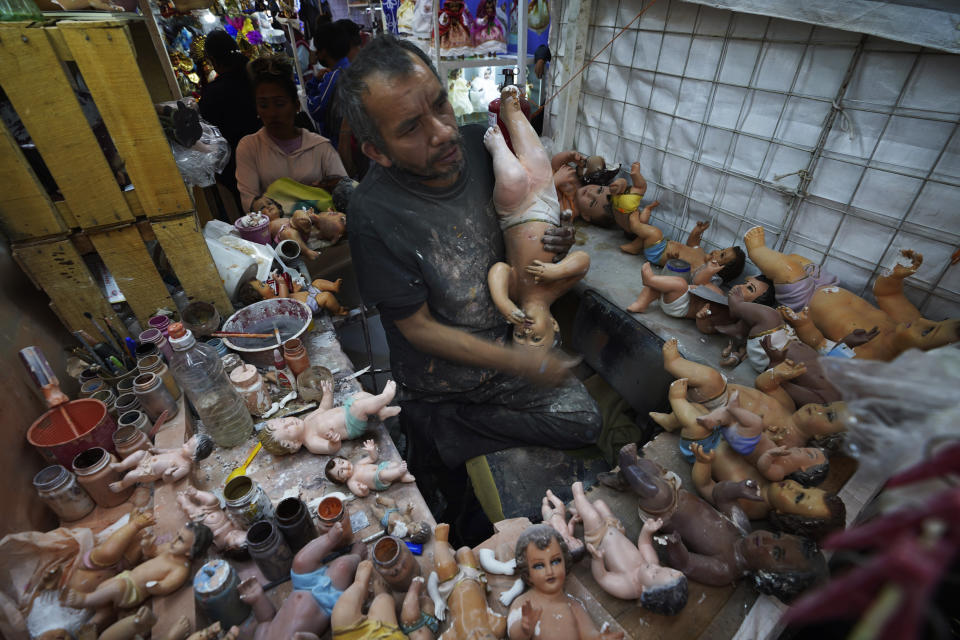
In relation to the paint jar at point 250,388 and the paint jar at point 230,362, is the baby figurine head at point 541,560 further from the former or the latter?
the paint jar at point 230,362

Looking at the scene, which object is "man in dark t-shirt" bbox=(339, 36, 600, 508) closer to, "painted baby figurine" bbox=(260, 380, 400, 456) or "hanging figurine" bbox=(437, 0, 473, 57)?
"painted baby figurine" bbox=(260, 380, 400, 456)

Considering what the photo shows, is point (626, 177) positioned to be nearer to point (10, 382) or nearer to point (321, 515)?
point (321, 515)

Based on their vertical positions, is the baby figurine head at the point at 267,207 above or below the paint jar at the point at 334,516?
above

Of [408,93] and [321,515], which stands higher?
[408,93]

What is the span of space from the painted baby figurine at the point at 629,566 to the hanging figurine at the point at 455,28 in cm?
432

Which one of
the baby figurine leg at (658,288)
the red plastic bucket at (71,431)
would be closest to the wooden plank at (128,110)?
the red plastic bucket at (71,431)

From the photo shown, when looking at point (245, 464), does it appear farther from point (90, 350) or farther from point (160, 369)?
point (90, 350)

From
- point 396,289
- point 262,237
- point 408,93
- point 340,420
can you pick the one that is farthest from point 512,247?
point 262,237

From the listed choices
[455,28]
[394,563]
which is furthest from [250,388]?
[455,28]

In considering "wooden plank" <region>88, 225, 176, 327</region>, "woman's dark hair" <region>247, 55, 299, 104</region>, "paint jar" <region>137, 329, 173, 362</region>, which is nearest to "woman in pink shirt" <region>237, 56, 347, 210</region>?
"woman's dark hair" <region>247, 55, 299, 104</region>

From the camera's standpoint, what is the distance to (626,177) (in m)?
4.00

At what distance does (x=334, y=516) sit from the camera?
1499 mm

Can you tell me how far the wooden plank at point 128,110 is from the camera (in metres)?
1.63

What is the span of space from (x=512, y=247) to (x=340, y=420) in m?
1.17
